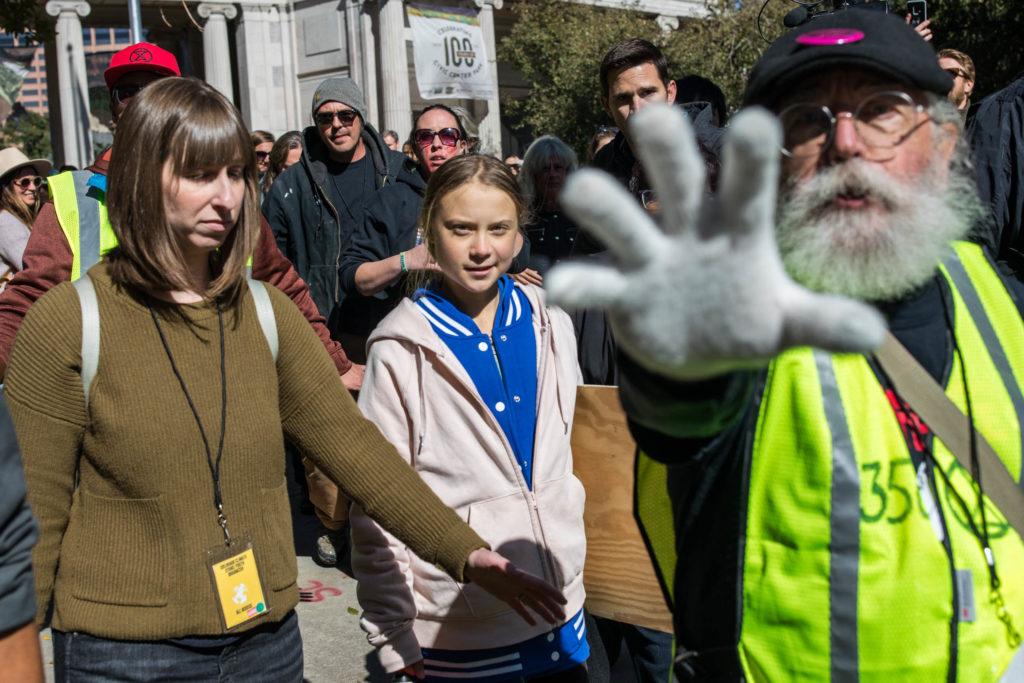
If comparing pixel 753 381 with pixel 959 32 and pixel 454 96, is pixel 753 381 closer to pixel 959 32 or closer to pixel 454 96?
pixel 959 32

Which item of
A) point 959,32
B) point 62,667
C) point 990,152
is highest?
point 959,32

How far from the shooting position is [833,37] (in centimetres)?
154

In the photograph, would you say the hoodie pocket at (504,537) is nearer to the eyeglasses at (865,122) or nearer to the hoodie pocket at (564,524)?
the hoodie pocket at (564,524)

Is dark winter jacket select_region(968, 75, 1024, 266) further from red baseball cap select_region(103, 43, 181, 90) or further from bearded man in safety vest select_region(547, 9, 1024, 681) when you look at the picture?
red baseball cap select_region(103, 43, 181, 90)

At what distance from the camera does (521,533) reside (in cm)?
275

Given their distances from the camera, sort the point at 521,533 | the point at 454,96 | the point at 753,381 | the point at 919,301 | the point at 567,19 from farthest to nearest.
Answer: the point at 567,19 < the point at 454,96 < the point at 521,533 < the point at 919,301 < the point at 753,381

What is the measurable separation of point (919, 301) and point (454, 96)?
74.8ft

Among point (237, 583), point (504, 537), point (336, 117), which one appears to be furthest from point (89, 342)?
point (336, 117)

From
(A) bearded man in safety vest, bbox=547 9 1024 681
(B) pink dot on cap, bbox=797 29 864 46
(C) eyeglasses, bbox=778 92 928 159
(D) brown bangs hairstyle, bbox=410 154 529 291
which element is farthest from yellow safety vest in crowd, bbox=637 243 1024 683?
(D) brown bangs hairstyle, bbox=410 154 529 291

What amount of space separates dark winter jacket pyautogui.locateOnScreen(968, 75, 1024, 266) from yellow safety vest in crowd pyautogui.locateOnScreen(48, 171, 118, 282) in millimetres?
3045

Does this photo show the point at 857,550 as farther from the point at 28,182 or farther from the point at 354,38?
the point at 354,38

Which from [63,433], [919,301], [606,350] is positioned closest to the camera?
[919,301]

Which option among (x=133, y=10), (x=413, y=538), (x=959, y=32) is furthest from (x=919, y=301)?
(x=959, y=32)

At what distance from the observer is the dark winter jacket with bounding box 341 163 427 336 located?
4.56 metres
